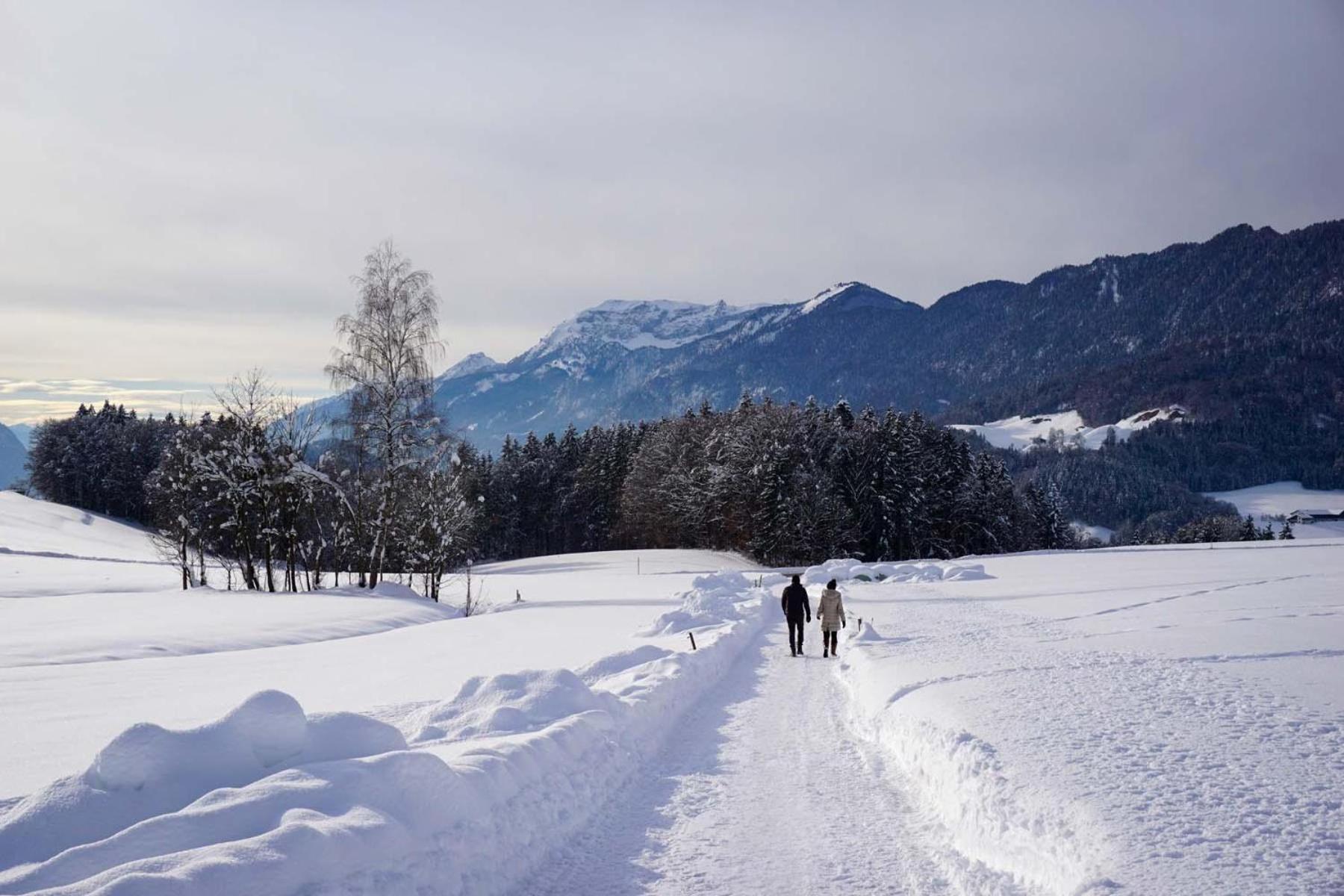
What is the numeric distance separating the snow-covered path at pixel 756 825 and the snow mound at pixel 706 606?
836cm

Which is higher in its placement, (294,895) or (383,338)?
(383,338)

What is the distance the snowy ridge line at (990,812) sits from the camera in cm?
517

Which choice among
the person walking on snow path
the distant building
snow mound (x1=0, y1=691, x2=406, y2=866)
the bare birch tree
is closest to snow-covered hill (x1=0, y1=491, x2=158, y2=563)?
the bare birch tree

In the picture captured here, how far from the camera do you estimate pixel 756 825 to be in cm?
664

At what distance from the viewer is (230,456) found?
88.0ft

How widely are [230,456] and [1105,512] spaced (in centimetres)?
17058

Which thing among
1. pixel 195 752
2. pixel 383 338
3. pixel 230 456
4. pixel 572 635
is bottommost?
pixel 572 635

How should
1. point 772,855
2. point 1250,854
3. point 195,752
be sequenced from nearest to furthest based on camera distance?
point 1250,854, point 195,752, point 772,855

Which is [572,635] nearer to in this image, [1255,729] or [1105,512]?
[1255,729]

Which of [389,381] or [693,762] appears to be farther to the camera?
[389,381]

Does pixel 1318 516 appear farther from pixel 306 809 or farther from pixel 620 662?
pixel 306 809

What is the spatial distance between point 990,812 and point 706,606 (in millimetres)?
17283

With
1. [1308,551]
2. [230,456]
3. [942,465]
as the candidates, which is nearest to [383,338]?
[230,456]

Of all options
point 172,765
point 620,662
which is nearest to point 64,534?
point 620,662
